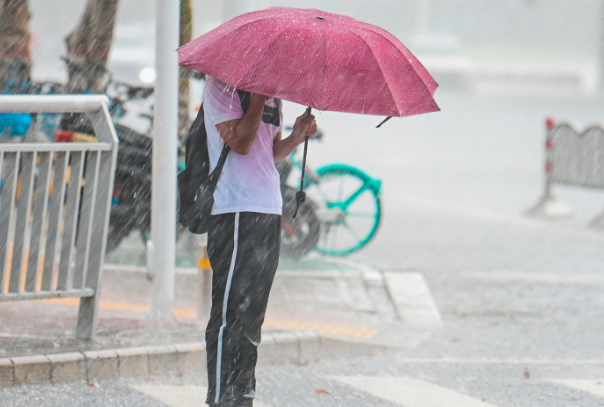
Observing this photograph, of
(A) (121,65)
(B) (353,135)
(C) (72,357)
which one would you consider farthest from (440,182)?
(A) (121,65)

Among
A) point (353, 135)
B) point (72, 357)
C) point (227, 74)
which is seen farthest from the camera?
point (353, 135)

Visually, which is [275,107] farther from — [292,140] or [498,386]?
[498,386]

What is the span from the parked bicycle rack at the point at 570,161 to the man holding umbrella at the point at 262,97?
8.04 m

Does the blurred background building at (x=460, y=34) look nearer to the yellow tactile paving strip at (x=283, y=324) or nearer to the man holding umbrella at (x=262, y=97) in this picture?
the yellow tactile paving strip at (x=283, y=324)

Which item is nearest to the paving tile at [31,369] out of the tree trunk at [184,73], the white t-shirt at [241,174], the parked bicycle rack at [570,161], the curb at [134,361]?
the curb at [134,361]

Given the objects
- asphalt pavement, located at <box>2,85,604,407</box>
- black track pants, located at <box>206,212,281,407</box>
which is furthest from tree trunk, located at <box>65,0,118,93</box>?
black track pants, located at <box>206,212,281,407</box>

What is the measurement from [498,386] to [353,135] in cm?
1853

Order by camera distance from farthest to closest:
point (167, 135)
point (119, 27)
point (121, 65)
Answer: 1. point (119, 27)
2. point (121, 65)
3. point (167, 135)

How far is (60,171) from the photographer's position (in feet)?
14.6

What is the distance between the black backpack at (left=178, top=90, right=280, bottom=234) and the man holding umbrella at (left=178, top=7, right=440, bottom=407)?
35 millimetres

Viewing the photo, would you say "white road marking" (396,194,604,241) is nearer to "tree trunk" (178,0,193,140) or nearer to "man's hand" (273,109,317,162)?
"tree trunk" (178,0,193,140)

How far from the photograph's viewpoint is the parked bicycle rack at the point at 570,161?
437 inches

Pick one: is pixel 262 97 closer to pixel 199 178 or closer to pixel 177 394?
pixel 199 178

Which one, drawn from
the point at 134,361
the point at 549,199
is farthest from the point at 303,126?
the point at 549,199
